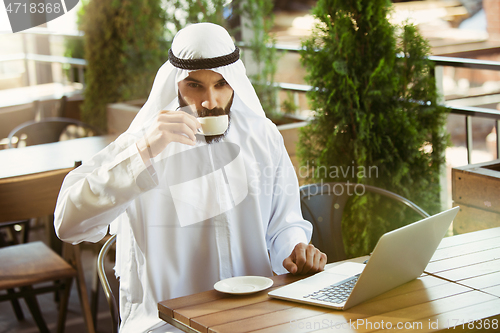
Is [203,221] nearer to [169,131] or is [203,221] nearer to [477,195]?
[169,131]

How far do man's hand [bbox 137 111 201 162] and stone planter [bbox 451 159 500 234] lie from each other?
1.57m

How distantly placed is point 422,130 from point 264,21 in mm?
2465

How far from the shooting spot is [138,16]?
19.3ft

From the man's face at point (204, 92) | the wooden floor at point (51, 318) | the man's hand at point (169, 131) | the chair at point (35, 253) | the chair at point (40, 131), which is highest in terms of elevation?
the man's face at point (204, 92)

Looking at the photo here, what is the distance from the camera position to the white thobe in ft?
5.69

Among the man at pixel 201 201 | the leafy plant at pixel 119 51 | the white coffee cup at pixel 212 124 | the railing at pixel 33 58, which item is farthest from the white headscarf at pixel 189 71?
the railing at pixel 33 58

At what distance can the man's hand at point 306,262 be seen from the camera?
1520 millimetres

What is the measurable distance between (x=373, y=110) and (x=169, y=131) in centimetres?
179

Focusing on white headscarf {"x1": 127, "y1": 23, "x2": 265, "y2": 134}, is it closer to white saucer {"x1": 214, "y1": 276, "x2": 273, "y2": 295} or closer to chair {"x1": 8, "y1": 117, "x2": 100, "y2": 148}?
white saucer {"x1": 214, "y1": 276, "x2": 273, "y2": 295}

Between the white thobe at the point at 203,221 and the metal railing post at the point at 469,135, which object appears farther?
the metal railing post at the point at 469,135

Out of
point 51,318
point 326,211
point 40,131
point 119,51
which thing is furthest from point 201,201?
point 119,51

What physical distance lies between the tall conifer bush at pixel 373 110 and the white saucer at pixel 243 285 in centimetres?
147

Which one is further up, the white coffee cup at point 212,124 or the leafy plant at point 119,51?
the leafy plant at point 119,51

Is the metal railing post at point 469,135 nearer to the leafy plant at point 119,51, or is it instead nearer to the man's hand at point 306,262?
the man's hand at point 306,262
